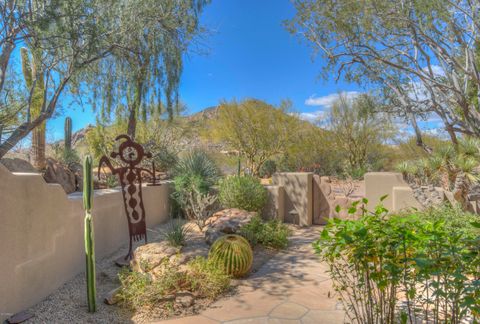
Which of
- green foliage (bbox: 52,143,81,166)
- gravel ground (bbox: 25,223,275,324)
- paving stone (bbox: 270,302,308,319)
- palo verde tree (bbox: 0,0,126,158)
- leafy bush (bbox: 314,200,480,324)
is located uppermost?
palo verde tree (bbox: 0,0,126,158)

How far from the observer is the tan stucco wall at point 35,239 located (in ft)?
10.5

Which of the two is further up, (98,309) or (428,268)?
(428,268)

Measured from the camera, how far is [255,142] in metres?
16.1

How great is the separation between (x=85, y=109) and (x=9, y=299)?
Result: 15.7 feet

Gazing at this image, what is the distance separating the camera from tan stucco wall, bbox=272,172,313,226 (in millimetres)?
7535

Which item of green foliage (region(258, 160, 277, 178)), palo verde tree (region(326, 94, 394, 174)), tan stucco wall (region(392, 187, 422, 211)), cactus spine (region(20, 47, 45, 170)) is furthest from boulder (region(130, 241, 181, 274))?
palo verde tree (region(326, 94, 394, 174))

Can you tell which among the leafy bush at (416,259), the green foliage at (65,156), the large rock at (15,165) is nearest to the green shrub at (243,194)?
the large rock at (15,165)

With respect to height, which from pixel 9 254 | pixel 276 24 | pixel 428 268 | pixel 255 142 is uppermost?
pixel 276 24

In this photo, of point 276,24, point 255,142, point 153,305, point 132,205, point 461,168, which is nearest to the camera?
point 153,305

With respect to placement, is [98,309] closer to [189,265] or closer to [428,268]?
[189,265]

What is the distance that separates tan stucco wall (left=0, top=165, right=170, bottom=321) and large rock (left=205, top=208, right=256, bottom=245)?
5.91 ft

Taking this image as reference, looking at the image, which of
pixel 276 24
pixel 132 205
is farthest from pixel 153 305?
pixel 276 24

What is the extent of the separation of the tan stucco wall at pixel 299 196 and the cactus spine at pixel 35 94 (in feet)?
17.9

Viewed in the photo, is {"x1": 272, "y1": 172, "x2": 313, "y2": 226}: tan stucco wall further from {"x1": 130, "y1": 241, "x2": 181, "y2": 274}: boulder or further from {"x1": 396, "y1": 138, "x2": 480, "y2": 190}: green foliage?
{"x1": 130, "y1": 241, "x2": 181, "y2": 274}: boulder
